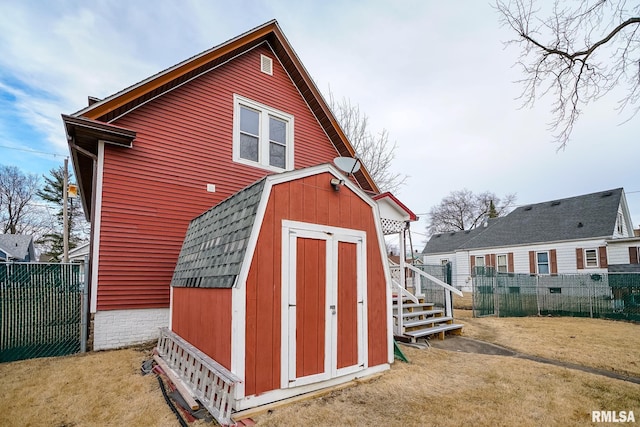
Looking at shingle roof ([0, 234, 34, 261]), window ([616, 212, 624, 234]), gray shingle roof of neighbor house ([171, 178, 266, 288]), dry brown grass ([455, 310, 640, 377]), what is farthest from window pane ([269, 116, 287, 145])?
shingle roof ([0, 234, 34, 261])

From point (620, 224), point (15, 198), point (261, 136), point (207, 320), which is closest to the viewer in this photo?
point (207, 320)

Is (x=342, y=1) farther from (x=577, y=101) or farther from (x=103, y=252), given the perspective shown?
(x=103, y=252)

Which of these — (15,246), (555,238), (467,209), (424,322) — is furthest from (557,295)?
(15,246)

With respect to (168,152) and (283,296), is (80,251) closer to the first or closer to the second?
(168,152)

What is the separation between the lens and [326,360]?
427 centimetres

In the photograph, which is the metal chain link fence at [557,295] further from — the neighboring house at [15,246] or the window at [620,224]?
the neighboring house at [15,246]

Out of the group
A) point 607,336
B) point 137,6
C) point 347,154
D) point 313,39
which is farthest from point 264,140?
point 607,336

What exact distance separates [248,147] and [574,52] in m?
7.56

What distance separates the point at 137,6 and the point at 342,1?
20.4 ft

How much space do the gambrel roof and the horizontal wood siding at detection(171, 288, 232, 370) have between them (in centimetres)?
361

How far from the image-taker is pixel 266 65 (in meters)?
8.95

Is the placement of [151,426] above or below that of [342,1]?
below

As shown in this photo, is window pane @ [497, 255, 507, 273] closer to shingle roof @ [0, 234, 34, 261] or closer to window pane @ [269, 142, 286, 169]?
window pane @ [269, 142, 286, 169]

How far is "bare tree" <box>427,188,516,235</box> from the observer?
134 ft
